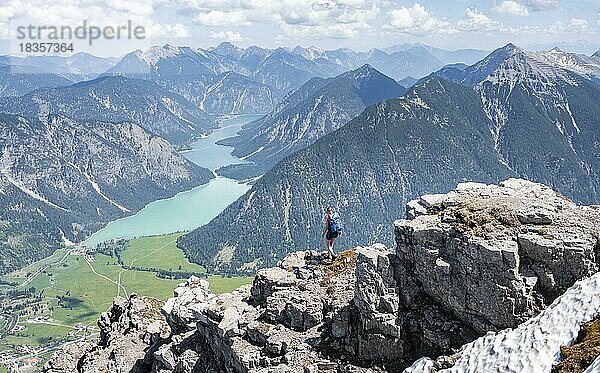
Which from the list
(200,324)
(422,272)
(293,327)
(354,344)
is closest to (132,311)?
(200,324)

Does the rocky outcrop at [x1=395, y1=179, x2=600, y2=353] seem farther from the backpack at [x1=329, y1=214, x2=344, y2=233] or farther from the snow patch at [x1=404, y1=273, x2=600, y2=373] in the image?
the backpack at [x1=329, y1=214, x2=344, y2=233]

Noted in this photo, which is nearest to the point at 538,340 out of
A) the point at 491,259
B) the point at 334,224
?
the point at 491,259

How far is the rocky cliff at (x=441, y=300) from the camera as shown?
23.6 metres

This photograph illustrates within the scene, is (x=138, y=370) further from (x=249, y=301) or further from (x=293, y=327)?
(x=293, y=327)

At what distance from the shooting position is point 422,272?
29844 millimetres

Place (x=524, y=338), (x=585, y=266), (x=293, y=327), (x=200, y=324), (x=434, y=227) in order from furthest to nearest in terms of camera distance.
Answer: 1. (x=200, y=324)
2. (x=293, y=327)
3. (x=434, y=227)
4. (x=585, y=266)
5. (x=524, y=338)

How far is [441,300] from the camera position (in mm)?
29219

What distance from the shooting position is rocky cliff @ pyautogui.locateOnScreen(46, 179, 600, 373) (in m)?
23.6

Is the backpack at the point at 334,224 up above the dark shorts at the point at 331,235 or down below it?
above

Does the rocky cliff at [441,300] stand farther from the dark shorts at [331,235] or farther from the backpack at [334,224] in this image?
the backpack at [334,224]

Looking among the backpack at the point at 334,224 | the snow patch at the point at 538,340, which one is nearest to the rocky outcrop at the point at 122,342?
the backpack at the point at 334,224

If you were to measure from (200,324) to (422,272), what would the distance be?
63.8 ft

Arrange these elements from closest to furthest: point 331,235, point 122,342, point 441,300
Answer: point 441,300, point 331,235, point 122,342

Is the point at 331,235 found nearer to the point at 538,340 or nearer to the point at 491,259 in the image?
the point at 491,259
